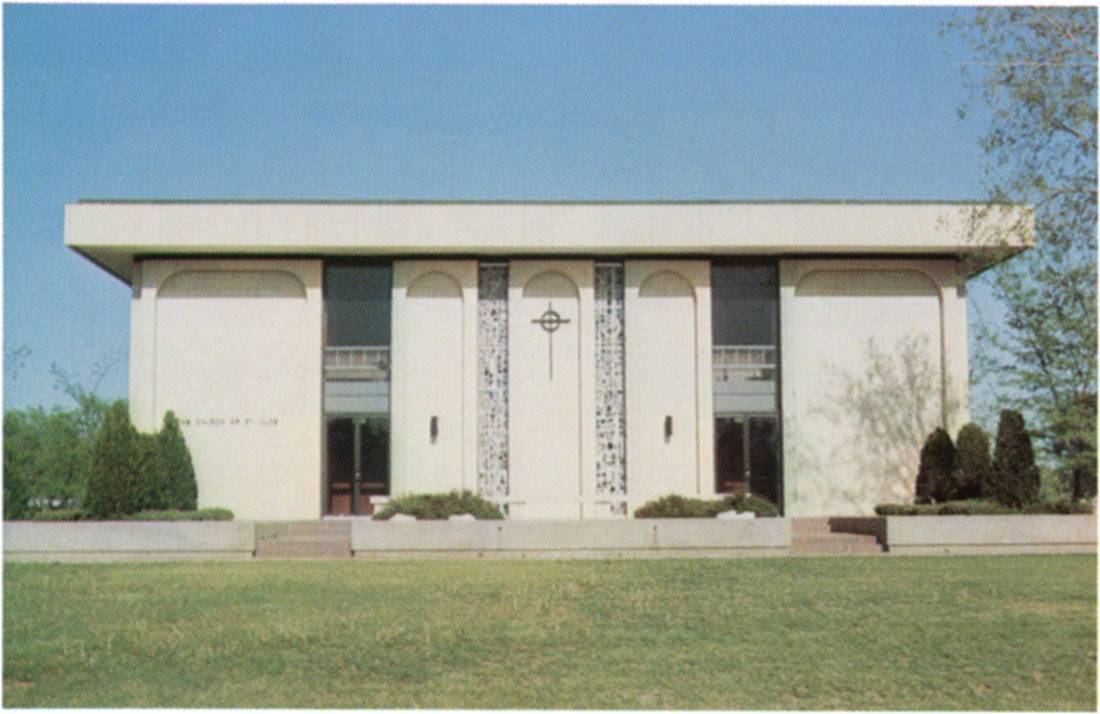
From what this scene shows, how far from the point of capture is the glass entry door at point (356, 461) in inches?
987

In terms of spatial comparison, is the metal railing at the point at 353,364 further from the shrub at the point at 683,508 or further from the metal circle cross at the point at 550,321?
the shrub at the point at 683,508

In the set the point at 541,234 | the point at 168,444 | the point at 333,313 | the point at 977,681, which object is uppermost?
the point at 541,234

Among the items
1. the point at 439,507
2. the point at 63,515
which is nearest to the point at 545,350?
the point at 439,507

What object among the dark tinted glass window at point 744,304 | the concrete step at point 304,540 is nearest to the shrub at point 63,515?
the concrete step at point 304,540

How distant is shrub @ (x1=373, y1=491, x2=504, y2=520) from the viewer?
20969 mm

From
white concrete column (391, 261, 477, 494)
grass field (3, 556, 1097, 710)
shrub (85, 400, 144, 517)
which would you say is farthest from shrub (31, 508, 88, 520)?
white concrete column (391, 261, 477, 494)

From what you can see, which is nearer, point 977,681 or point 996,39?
point 977,681

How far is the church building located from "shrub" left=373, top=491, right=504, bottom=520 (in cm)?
291

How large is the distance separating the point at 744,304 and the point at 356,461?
910 cm

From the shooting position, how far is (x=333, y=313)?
25516 millimetres

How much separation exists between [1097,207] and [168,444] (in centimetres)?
1744

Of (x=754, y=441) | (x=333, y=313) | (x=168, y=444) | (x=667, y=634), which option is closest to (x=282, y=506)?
(x=168, y=444)

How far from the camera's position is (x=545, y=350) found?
25.4m

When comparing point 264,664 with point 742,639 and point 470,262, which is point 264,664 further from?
point 470,262
